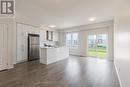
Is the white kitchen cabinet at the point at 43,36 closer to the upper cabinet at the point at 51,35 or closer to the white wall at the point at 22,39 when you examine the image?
the upper cabinet at the point at 51,35

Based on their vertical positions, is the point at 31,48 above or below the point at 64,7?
below

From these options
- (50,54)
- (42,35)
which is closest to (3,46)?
(50,54)

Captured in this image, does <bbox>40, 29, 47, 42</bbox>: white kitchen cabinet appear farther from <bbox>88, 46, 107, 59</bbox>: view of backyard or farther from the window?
<bbox>88, 46, 107, 59</bbox>: view of backyard

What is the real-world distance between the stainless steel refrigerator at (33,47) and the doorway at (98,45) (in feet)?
13.4

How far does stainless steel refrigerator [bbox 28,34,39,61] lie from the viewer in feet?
19.3

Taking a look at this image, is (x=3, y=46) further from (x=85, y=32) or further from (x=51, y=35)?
(x=85, y=32)

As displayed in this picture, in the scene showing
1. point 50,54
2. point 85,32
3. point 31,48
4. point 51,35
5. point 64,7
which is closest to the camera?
point 64,7

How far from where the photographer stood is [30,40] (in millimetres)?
5875

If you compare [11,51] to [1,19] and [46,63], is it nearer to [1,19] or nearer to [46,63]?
→ [1,19]

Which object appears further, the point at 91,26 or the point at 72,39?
the point at 72,39

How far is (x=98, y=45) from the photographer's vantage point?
6.97 meters

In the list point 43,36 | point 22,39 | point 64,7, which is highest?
point 64,7

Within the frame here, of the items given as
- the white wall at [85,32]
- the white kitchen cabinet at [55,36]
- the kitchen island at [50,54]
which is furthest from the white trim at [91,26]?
the kitchen island at [50,54]

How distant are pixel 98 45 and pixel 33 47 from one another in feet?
15.7
